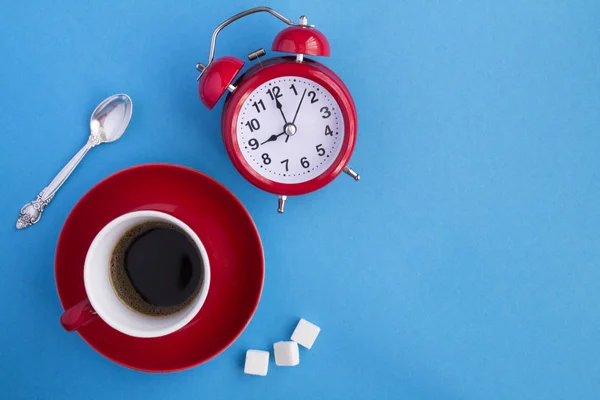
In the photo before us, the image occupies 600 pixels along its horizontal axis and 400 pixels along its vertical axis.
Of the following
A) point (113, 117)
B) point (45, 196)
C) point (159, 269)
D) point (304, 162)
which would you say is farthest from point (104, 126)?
point (304, 162)

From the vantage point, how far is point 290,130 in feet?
3.19

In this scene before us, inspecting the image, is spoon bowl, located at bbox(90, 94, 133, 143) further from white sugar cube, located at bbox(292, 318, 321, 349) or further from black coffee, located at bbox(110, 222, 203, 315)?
white sugar cube, located at bbox(292, 318, 321, 349)

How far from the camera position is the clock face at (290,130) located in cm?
98

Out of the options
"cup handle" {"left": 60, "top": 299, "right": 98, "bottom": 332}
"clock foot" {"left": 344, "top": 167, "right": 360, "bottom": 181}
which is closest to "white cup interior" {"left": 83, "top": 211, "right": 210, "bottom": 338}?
Answer: "cup handle" {"left": 60, "top": 299, "right": 98, "bottom": 332}

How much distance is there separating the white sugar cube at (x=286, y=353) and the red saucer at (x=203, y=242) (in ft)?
0.48

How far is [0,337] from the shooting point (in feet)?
3.74

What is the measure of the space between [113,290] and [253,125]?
1.28ft

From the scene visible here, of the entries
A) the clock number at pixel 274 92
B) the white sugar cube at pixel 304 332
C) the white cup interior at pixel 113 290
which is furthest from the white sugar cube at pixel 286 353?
the clock number at pixel 274 92

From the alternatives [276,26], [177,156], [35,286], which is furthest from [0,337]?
[276,26]

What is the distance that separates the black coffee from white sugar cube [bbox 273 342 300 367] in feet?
0.75

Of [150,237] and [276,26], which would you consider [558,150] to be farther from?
[150,237]

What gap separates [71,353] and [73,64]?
0.59 metres

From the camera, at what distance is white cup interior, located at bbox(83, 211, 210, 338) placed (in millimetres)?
888

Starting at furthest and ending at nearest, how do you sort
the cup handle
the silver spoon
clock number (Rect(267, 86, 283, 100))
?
the silver spoon
clock number (Rect(267, 86, 283, 100))
the cup handle
